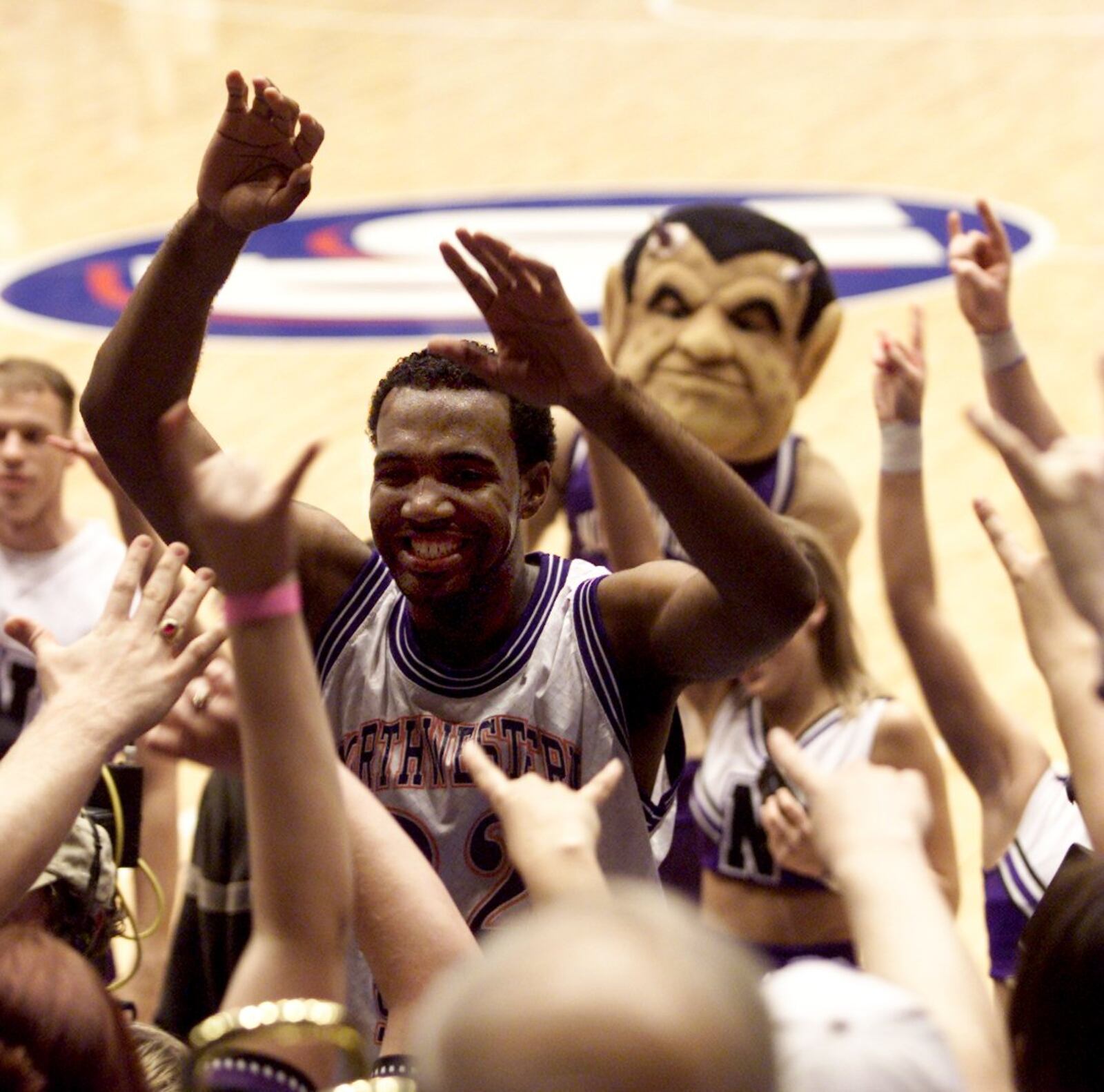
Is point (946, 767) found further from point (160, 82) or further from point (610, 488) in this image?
point (160, 82)

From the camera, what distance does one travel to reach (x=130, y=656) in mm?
1934

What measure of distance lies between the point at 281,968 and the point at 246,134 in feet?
4.15

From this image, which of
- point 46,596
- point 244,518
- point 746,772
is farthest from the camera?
point 46,596

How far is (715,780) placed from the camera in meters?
3.78

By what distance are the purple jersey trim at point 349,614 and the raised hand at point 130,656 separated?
0.57 meters

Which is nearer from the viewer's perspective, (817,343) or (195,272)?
(195,272)

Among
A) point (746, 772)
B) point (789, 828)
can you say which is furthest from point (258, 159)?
point (746, 772)

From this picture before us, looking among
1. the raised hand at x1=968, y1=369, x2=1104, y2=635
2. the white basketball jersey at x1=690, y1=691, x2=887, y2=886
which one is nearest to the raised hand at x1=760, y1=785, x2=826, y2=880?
the raised hand at x1=968, y1=369, x2=1104, y2=635

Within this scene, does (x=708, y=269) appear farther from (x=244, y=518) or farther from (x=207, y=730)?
(x=244, y=518)

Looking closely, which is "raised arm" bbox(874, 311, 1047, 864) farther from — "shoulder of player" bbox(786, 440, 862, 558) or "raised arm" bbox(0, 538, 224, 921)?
"raised arm" bbox(0, 538, 224, 921)

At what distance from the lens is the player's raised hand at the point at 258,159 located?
2.44 meters

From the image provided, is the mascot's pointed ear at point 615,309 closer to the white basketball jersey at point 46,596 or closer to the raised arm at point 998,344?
the white basketball jersey at point 46,596

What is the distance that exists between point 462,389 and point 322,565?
0.33 meters

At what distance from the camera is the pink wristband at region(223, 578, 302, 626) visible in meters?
1.49
